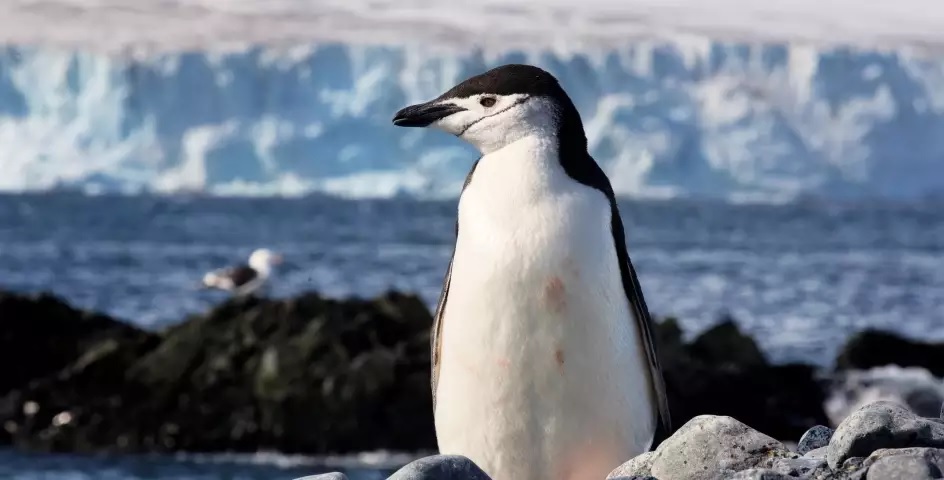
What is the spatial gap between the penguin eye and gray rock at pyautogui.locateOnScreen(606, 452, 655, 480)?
32.9 inches

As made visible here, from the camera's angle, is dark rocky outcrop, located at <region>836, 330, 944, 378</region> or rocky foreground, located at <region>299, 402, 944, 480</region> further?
dark rocky outcrop, located at <region>836, 330, 944, 378</region>

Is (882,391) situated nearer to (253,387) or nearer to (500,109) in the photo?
(253,387)

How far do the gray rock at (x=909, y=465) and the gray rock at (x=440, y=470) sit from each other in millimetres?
706

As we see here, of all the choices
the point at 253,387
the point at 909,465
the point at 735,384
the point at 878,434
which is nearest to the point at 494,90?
the point at 878,434

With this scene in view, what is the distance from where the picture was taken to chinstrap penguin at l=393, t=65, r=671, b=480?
10.1ft

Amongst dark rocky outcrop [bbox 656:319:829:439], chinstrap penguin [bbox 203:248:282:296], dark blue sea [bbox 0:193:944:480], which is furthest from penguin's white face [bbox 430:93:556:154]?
chinstrap penguin [bbox 203:248:282:296]

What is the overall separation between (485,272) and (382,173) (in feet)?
154

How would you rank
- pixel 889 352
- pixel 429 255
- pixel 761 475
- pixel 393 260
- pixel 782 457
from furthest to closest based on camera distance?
1. pixel 429 255
2. pixel 393 260
3. pixel 889 352
4. pixel 782 457
5. pixel 761 475

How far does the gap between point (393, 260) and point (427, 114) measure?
28.6 meters

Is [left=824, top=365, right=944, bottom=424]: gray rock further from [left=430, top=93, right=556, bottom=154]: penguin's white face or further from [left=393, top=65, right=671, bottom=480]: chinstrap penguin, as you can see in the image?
[left=430, top=93, right=556, bottom=154]: penguin's white face

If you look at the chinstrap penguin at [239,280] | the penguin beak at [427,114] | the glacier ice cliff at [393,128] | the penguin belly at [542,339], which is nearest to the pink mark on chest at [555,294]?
the penguin belly at [542,339]

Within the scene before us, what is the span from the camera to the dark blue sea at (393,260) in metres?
20.0

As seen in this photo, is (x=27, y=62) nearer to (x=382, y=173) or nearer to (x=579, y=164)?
(x=382, y=173)

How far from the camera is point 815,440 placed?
3.12 meters
